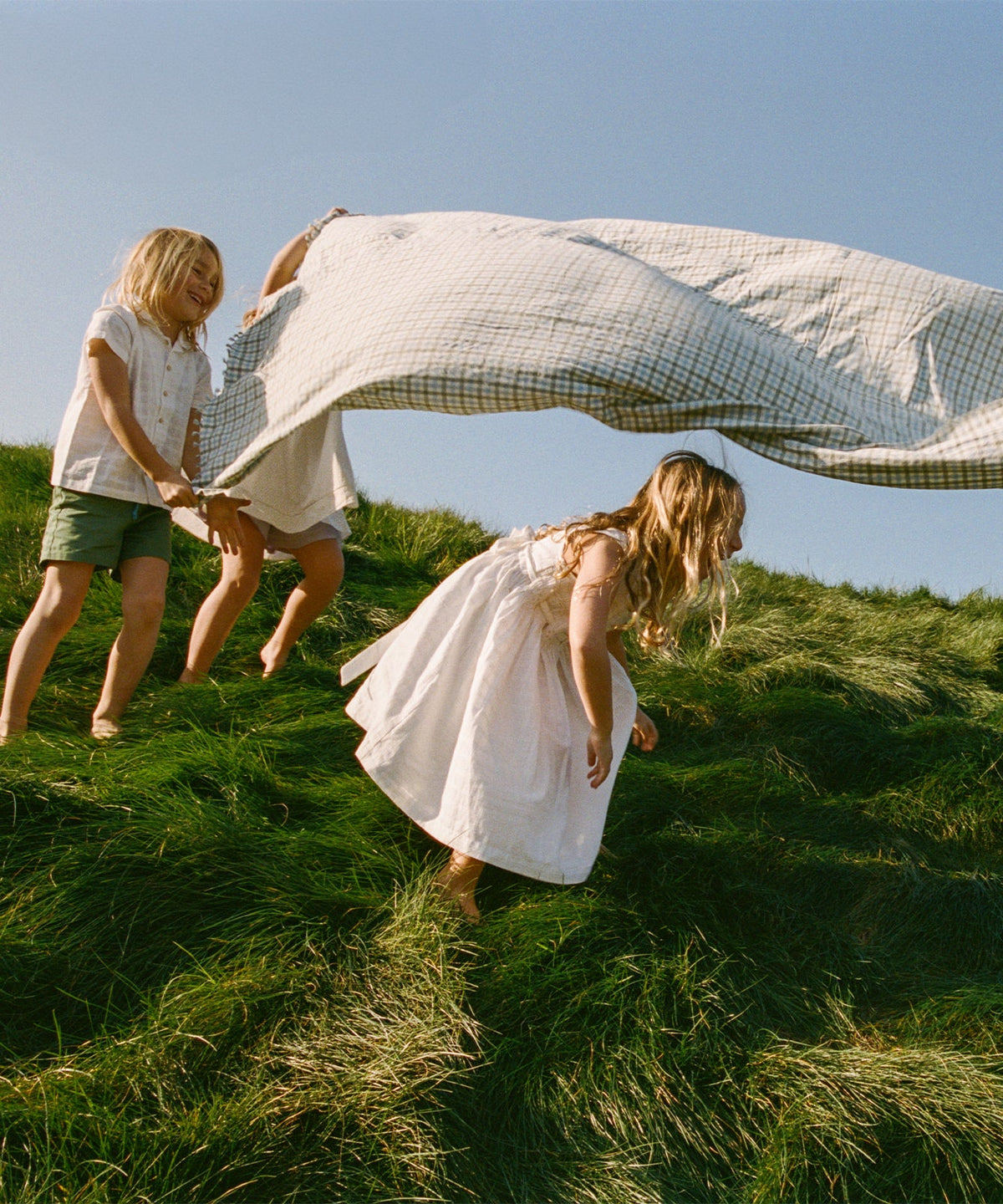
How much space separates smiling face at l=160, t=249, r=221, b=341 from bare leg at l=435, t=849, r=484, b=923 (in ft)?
6.56

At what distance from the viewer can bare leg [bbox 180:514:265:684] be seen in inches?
145

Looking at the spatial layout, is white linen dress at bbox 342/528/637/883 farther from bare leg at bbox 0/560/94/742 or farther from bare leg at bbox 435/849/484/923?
bare leg at bbox 0/560/94/742

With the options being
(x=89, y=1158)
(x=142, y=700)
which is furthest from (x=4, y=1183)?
(x=142, y=700)

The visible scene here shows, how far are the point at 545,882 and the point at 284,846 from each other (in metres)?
0.71

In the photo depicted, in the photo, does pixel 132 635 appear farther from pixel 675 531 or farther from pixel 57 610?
pixel 675 531

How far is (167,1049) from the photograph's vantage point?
197cm

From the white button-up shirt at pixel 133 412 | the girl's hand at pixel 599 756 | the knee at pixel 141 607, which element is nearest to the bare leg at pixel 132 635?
the knee at pixel 141 607

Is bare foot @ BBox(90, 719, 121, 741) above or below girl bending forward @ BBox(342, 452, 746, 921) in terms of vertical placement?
below

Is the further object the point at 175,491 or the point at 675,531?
the point at 175,491

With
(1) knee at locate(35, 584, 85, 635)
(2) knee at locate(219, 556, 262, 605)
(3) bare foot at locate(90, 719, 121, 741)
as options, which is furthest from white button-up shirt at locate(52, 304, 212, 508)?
(3) bare foot at locate(90, 719, 121, 741)

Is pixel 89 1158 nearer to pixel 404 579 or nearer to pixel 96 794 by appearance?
pixel 96 794

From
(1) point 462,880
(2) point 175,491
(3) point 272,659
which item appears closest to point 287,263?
(2) point 175,491

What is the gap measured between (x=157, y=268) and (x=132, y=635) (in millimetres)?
1219

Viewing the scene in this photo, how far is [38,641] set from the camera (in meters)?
3.14
